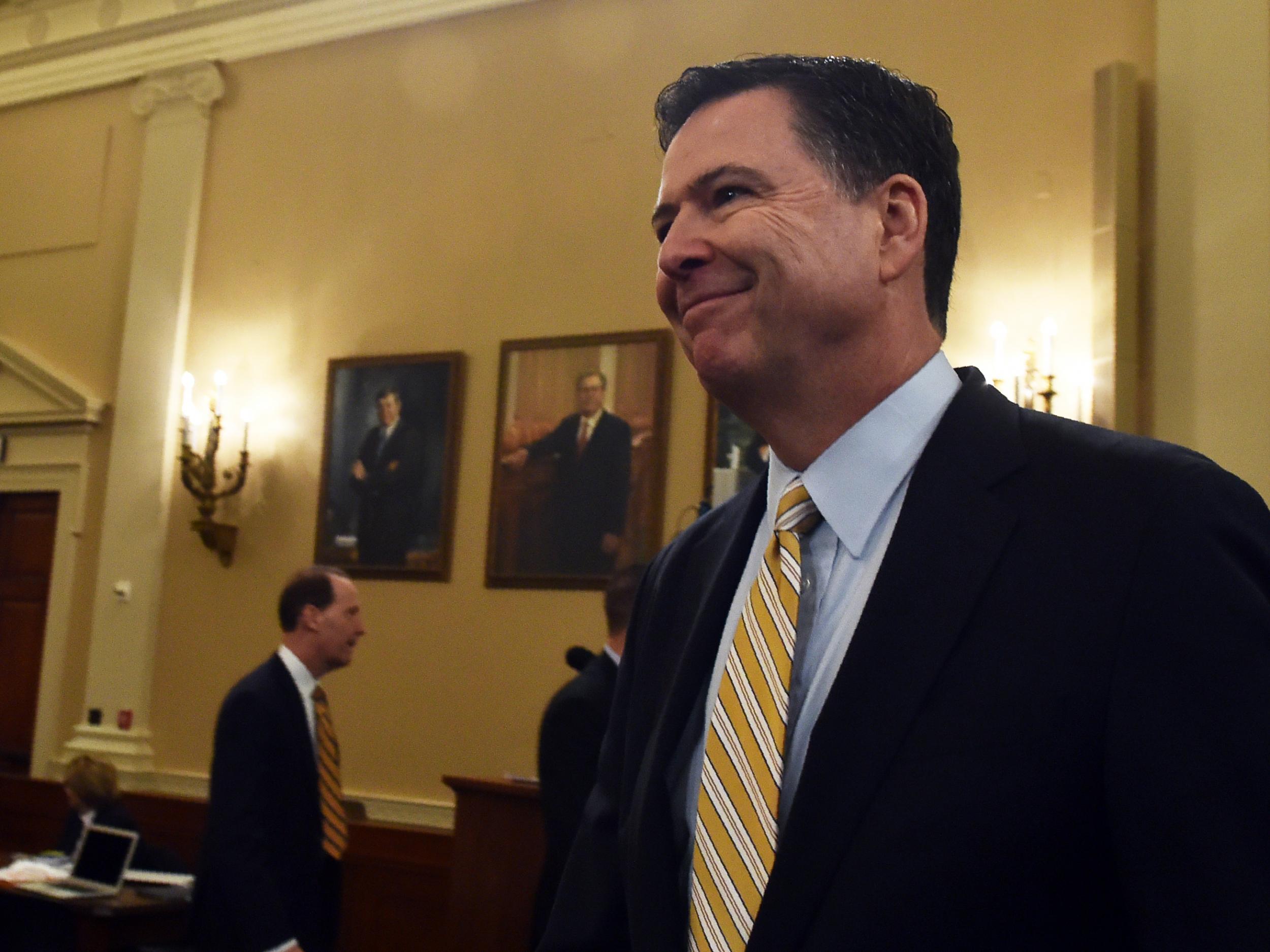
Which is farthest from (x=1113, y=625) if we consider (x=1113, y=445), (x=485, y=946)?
(x=485, y=946)

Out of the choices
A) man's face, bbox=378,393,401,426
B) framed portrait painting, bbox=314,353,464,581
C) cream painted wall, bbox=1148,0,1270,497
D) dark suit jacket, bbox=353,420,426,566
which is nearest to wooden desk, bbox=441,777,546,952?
framed portrait painting, bbox=314,353,464,581

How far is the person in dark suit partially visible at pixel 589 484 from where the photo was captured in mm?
6965

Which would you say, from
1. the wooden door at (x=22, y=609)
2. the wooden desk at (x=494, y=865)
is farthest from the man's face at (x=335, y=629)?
the wooden door at (x=22, y=609)

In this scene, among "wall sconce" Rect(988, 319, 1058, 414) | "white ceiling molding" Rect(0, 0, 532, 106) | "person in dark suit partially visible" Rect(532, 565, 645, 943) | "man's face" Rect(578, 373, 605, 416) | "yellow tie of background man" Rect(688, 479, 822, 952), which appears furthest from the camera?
"white ceiling molding" Rect(0, 0, 532, 106)

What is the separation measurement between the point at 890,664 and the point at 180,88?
8908mm

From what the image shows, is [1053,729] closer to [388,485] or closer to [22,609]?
[388,485]

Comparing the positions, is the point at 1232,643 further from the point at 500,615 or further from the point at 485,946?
the point at 500,615

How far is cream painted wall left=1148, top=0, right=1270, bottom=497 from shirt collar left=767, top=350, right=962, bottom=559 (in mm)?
4429

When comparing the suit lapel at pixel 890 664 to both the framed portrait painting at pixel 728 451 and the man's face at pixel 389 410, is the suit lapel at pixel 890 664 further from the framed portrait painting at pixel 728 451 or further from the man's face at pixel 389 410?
the man's face at pixel 389 410

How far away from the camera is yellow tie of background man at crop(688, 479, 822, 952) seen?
1.16 m

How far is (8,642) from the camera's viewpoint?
900 centimetres

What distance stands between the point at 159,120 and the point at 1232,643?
916cm

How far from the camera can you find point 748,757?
1205 millimetres

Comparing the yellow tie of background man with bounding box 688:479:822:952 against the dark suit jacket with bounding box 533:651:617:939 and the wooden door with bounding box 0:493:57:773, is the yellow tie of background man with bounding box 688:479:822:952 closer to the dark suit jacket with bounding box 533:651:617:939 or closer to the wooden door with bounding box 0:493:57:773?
the dark suit jacket with bounding box 533:651:617:939
